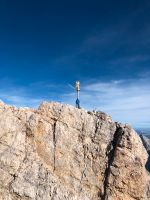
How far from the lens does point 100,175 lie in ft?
160

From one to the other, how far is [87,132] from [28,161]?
10.2 meters

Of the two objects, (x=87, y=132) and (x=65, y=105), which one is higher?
(x=65, y=105)

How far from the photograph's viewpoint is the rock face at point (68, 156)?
46969 millimetres

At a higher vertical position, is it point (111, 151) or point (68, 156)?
point (111, 151)

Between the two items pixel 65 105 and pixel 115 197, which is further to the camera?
pixel 65 105

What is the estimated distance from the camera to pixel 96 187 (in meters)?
48.4

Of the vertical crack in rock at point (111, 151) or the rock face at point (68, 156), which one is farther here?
the vertical crack in rock at point (111, 151)

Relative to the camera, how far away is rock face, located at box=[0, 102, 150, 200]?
46969 millimetres

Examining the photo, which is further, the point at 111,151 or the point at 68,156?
the point at 111,151

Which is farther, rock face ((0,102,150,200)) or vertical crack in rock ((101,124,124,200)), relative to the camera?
vertical crack in rock ((101,124,124,200))

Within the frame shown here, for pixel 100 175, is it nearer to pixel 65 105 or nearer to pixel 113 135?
pixel 113 135

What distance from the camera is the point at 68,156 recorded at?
48.8 m

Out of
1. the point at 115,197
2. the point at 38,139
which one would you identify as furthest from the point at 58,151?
the point at 115,197

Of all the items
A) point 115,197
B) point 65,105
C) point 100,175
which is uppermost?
point 65,105
